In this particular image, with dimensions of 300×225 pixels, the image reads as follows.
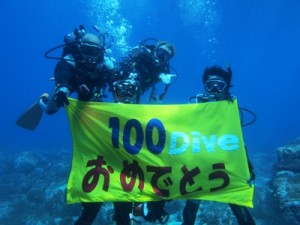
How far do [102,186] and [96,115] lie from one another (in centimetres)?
127

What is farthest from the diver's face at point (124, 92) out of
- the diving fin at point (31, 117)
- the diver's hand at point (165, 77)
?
the diving fin at point (31, 117)

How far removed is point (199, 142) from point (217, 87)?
134 centimetres

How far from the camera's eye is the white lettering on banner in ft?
17.1

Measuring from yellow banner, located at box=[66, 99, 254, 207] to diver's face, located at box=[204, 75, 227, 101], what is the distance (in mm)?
564

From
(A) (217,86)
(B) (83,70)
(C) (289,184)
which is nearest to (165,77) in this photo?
(A) (217,86)

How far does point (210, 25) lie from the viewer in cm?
5644

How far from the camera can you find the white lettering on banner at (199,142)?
5.21 m

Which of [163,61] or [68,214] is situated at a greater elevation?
[163,61]

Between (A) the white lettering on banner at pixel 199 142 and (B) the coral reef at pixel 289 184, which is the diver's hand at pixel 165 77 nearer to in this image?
(A) the white lettering on banner at pixel 199 142

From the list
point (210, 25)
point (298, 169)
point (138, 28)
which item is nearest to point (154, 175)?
point (298, 169)

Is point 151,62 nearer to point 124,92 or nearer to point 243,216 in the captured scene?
point 124,92

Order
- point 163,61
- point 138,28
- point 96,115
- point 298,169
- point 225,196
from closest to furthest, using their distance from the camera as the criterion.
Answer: point 225,196 → point 96,115 → point 163,61 → point 298,169 → point 138,28

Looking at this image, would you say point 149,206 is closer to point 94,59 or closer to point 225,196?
point 225,196

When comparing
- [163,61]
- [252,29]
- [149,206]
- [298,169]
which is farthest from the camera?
[252,29]
